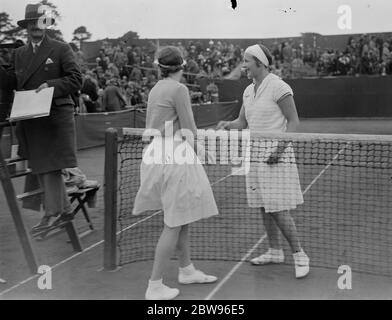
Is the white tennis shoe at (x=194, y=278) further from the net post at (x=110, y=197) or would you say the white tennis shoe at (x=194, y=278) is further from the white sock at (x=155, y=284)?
the net post at (x=110, y=197)

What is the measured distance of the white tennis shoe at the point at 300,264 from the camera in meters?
4.52

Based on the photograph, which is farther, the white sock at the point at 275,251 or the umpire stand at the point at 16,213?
the white sock at the point at 275,251

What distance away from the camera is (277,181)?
452 cm

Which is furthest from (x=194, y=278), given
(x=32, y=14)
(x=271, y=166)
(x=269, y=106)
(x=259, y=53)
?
(x=32, y=14)

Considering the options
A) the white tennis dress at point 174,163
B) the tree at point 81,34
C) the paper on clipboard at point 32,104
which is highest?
the tree at point 81,34

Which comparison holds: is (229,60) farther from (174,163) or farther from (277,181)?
(174,163)

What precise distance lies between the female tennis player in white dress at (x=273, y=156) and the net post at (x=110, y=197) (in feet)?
3.60

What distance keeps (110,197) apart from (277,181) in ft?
4.46

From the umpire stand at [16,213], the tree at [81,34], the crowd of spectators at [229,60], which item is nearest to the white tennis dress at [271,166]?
the umpire stand at [16,213]

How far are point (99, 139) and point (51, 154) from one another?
9.79 meters

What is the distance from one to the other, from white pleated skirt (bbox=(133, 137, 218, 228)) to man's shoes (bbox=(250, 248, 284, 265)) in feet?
3.03
